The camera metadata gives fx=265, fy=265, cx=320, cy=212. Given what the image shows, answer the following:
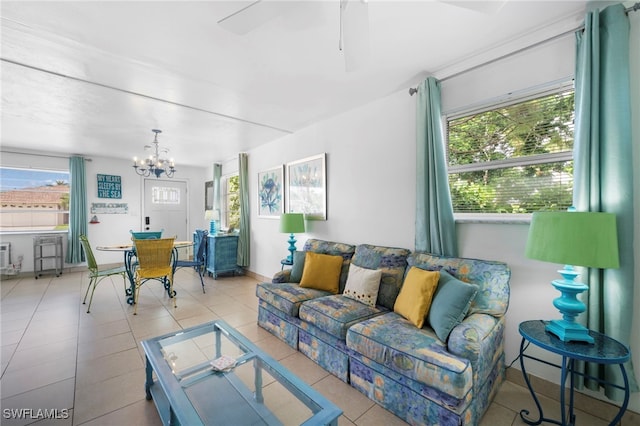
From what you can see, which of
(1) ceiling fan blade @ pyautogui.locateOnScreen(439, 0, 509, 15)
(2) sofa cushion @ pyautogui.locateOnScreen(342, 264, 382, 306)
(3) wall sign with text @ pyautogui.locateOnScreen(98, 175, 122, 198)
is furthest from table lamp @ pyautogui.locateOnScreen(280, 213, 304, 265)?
(3) wall sign with text @ pyautogui.locateOnScreen(98, 175, 122, 198)

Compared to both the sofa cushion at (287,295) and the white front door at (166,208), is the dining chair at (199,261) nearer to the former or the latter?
the white front door at (166,208)

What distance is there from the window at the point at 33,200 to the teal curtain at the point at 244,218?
12.6ft

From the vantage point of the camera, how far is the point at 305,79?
8.30 ft

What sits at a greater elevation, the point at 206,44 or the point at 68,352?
the point at 206,44

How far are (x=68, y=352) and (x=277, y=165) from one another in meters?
3.37

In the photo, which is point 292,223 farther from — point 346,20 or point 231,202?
point 231,202

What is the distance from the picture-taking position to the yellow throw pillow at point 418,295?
1.92 metres

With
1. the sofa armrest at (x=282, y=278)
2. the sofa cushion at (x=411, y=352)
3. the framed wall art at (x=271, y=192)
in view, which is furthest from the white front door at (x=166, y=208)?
the sofa cushion at (x=411, y=352)

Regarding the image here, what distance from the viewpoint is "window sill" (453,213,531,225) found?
198 cm

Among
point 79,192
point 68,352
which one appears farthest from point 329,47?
point 79,192

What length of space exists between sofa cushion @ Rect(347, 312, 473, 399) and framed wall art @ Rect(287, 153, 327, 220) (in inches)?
75.6

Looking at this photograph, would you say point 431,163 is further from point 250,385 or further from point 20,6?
point 20,6

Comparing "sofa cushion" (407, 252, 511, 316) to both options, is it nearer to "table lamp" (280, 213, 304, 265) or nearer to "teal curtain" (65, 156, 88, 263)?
"table lamp" (280, 213, 304, 265)

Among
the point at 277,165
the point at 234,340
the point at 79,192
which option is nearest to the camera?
the point at 234,340
